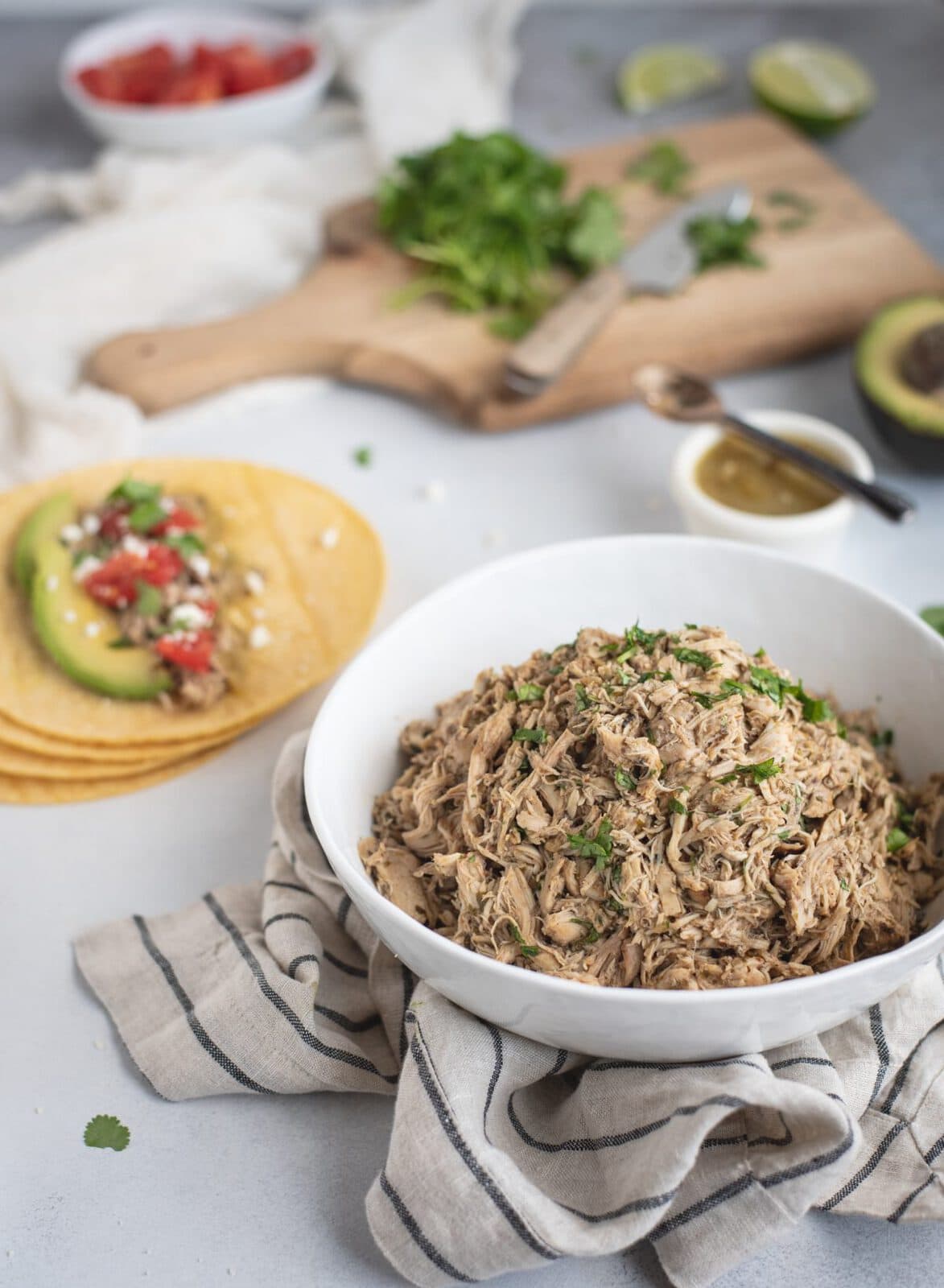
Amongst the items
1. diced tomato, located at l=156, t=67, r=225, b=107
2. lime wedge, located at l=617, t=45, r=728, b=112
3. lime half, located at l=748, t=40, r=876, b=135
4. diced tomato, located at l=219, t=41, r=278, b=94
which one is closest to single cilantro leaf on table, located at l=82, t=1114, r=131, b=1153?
diced tomato, located at l=156, t=67, r=225, b=107

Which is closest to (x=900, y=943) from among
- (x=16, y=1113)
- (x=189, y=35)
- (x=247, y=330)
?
(x=16, y=1113)

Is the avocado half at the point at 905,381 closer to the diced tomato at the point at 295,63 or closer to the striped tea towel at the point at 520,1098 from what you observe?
the striped tea towel at the point at 520,1098

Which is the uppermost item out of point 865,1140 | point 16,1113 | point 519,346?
point 519,346

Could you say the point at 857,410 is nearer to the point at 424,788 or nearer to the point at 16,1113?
the point at 424,788

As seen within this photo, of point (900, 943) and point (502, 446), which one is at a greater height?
point (900, 943)

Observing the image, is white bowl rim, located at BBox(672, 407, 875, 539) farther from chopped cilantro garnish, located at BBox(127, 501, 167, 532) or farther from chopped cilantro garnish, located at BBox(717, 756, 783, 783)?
chopped cilantro garnish, located at BBox(127, 501, 167, 532)

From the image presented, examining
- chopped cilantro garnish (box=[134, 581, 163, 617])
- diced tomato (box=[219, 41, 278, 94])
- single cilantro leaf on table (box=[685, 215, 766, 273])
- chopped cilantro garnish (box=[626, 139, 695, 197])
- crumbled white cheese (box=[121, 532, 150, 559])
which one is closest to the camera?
chopped cilantro garnish (box=[134, 581, 163, 617])

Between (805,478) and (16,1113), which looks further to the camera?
(805,478)
